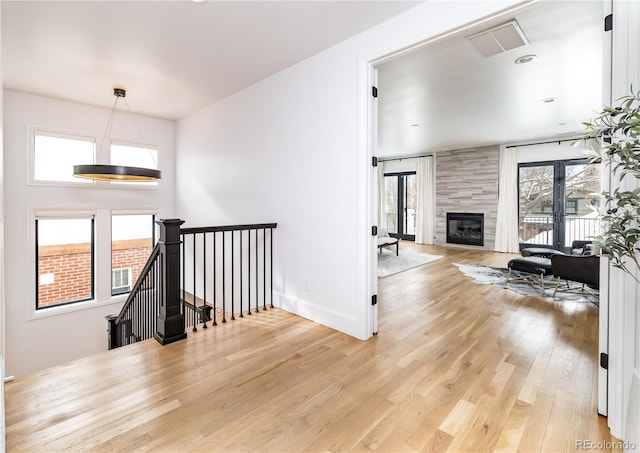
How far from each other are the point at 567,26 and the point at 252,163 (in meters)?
3.54

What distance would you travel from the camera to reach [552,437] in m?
1.64

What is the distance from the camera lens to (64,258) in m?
5.13

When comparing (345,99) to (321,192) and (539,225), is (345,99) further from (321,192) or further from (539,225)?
(539,225)

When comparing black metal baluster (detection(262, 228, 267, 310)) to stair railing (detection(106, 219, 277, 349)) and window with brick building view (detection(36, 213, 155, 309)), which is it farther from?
window with brick building view (detection(36, 213, 155, 309))

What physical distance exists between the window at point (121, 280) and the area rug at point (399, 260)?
4574 millimetres

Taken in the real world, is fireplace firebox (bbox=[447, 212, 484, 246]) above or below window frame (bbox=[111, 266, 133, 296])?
above

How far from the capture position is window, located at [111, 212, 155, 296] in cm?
557

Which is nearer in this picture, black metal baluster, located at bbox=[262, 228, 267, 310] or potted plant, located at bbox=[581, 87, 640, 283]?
potted plant, located at bbox=[581, 87, 640, 283]

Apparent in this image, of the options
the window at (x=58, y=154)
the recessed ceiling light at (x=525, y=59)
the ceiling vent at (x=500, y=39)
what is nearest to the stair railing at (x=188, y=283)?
the window at (x=58, y=154)

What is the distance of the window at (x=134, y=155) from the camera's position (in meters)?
5.53

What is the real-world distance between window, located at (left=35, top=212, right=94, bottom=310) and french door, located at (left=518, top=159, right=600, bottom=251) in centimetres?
933

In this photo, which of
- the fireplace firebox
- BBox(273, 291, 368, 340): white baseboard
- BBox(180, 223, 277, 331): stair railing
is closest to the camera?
BBox(273, 291, 368, 340): white baseboard

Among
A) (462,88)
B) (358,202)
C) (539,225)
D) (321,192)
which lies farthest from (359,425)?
(539,225)

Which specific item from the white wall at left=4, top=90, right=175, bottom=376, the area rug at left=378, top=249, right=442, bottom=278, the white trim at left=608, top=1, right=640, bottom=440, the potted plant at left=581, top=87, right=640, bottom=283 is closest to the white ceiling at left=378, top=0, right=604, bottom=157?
the white trim at left=608, top=1, right=640, bottom=440
